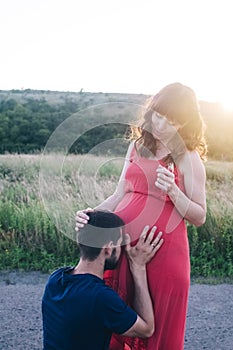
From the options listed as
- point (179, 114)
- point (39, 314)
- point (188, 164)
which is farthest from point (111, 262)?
point (39, 314)

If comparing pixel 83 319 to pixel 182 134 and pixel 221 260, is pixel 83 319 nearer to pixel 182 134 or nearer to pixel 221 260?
pixel 182 134

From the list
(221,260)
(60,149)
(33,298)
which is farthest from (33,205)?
(60,149)

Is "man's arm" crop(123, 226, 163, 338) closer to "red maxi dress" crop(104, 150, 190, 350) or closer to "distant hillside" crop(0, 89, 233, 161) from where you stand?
"red maxi dress" crop(104, 150, 190, 350)

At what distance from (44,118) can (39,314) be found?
22.5 meters

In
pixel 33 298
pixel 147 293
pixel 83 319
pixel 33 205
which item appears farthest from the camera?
pixel 33 205

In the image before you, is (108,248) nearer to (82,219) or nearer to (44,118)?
(82,219)

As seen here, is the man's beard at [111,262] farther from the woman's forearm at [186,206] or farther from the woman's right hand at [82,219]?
the woman's forearm at [186,206]

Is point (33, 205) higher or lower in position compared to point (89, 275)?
lower

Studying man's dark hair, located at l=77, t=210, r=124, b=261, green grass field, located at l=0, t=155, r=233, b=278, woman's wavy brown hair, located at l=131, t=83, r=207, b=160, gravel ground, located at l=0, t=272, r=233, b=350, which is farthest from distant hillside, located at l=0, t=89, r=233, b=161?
man's dark hair, located at l=77, t=210, r=124, b=261

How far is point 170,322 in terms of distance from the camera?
244cm

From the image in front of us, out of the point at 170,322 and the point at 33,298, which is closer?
the point at 170,322

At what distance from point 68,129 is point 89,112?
15 centimetres

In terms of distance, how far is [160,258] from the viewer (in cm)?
237

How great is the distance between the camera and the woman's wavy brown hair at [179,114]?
230cm
